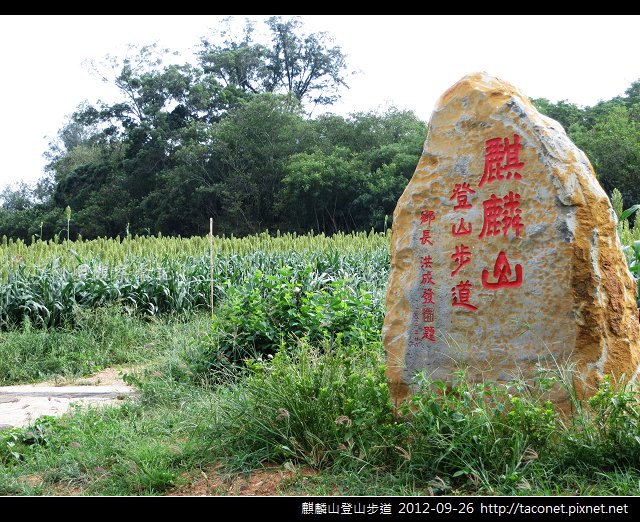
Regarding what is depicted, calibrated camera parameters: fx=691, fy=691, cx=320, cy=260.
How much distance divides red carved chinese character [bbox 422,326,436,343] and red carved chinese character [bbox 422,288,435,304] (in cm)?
17

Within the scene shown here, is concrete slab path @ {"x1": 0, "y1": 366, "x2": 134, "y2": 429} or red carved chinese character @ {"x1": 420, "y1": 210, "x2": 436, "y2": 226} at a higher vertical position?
red carved chinese character @ {"x1": 420, "y1": 210, "x2": 436, "y2": 226}

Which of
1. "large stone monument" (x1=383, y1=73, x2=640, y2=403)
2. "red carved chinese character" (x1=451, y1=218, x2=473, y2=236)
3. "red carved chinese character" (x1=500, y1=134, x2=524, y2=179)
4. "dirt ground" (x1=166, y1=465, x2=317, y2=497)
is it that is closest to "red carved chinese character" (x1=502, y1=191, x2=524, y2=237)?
"large stone monument" (x1=383, y1=73, x2=640, y2=403)

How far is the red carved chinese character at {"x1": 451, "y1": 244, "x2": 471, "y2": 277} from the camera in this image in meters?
4.31

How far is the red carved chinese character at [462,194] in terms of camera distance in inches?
172

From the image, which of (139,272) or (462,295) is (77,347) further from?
(462,295)

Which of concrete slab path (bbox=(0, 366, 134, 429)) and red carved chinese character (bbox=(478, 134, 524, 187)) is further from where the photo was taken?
concrete slab path (bbox=(0, 366, 134, 429))

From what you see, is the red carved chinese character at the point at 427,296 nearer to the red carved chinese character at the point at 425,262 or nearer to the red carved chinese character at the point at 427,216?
the red carved chinese character at the point at 425,262

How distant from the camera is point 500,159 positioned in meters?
4.24

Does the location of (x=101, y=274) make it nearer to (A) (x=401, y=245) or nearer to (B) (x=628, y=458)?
(A) (x=401, y=245)

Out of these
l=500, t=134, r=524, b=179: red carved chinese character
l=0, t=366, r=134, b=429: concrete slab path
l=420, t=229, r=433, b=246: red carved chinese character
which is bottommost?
l=0, t=366, r=134, b=429: concrete slab path

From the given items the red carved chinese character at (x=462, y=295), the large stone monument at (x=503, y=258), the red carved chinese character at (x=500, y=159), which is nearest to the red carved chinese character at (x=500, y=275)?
the large stone monument at (x=503, y=258)

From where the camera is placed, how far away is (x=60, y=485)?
441 cm

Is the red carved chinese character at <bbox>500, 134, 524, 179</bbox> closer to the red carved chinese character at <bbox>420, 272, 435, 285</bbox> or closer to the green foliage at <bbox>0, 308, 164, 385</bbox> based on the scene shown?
the red carved chinese character at <bbox>420, 272, 435, 285</bbox>

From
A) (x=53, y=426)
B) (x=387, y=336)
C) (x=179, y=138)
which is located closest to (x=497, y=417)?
(x=387, y=336)
